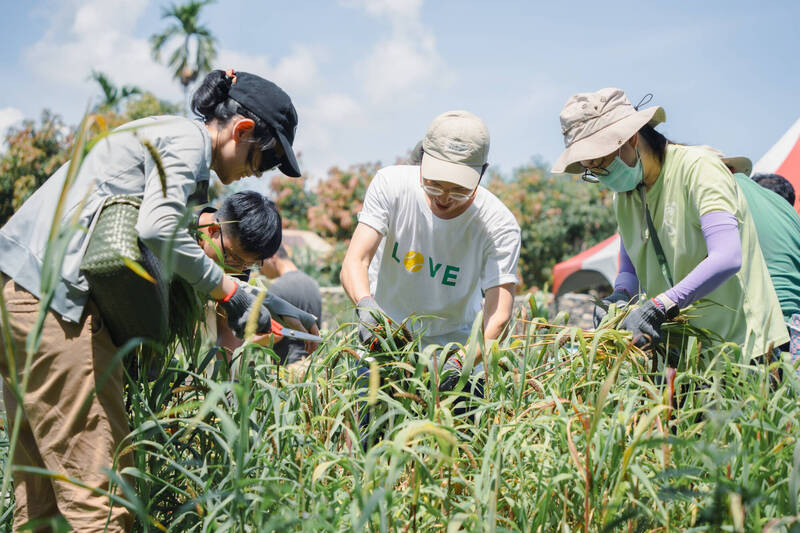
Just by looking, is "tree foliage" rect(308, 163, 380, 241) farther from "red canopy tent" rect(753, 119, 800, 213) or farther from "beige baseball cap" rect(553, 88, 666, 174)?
"beige baseball cap" rect(553, 88, 666, 174)

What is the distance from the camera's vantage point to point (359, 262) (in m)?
2.15

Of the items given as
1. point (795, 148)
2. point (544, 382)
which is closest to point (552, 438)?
point (544, 382)

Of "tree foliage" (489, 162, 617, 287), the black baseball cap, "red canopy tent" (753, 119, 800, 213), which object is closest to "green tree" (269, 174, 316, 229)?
"tree foliage" (489, 162, 617, 287)

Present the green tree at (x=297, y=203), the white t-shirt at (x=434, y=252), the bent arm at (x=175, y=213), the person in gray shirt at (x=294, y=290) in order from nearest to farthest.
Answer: the bent arm at (x=175, y=213), the white t-shirt at (x=434, y=252), the person in gray shirt at (x=294, y=290), the green tree at (x=297, y=203)

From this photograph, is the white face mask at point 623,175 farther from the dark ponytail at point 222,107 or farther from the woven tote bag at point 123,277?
the woven tote bag at point 123,277

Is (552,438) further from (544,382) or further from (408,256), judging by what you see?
(408,256)

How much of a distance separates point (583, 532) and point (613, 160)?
119 cm

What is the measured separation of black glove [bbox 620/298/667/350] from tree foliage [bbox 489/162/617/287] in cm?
1266

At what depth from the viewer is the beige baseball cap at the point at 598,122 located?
1974 millimetres

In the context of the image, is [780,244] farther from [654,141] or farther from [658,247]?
[654,141]

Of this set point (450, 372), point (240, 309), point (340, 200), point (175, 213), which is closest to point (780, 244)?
point (450, 372)

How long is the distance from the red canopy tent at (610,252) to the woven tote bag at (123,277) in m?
4.06

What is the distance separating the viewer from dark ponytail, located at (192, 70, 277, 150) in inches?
67.7

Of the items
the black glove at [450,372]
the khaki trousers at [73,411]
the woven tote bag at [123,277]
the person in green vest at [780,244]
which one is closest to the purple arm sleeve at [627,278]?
the person in green vest at [780,244]
